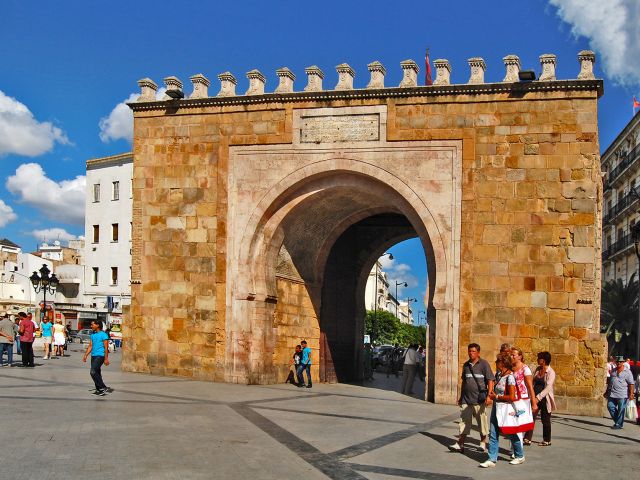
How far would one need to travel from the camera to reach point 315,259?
780 inches

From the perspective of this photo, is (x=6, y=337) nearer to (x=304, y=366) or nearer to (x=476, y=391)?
(x=304, y=366)

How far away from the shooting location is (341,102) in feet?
54.7

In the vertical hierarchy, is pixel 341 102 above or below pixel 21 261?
above

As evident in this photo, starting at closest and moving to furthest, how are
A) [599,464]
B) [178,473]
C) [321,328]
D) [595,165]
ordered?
[178,473] → [599,464] → [595,165] → [321,328]

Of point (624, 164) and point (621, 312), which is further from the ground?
point (624, 164)

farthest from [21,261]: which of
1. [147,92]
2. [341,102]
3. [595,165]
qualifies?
[595,165]

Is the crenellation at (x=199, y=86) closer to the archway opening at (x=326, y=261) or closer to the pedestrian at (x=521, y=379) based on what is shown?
the archway opening at (x=326, y=261)

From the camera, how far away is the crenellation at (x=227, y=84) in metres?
17.5

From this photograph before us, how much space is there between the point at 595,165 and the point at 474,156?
2430mm

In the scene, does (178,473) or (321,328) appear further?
(321,328)

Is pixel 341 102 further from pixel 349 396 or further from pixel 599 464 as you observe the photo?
pixel 599 464

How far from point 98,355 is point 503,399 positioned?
7.34 meters

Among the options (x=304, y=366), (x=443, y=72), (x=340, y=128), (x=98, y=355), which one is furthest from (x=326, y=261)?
(x=98, y=355)

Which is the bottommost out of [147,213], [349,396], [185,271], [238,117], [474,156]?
[349,396]
